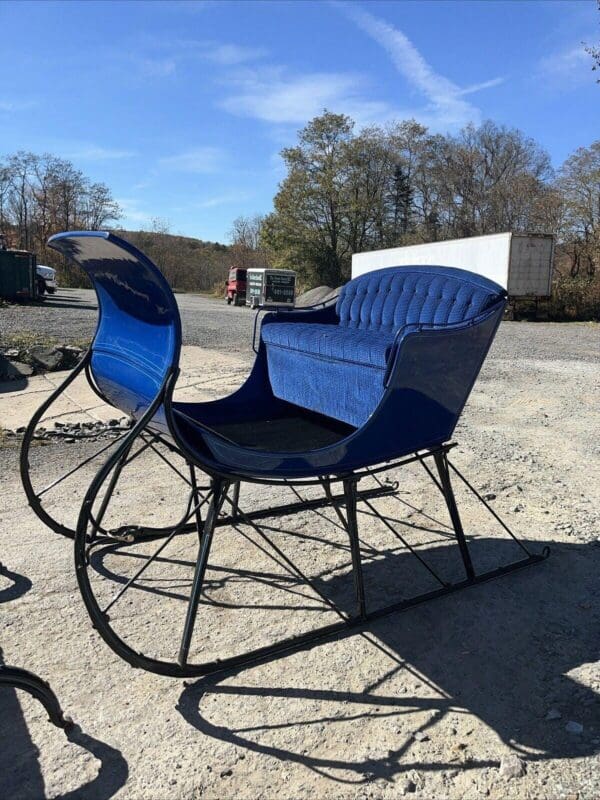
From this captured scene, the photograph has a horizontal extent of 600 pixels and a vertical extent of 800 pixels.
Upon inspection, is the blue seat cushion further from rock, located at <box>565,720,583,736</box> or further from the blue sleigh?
rock, located at <box>565,720,583,736</box>

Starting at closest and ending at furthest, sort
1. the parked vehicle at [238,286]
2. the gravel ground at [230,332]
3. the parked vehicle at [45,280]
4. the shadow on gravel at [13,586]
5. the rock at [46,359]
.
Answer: the shadow on gravel at [13,586], the rock at [46,359], the gravel ground at [230,332], the parked vehicle at [45,280], the parked vehicle at [238,286]

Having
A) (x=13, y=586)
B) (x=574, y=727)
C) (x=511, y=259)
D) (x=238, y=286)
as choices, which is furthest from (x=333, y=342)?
(x=238, y=286)

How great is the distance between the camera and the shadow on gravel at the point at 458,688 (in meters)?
1.98

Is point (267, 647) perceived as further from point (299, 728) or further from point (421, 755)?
point (421, 755)

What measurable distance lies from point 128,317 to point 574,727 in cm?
205

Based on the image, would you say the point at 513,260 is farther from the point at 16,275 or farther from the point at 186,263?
the point at 186,263

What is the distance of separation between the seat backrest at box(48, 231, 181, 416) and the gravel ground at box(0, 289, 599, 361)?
26.4ft

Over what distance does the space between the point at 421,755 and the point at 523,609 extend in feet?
3.45

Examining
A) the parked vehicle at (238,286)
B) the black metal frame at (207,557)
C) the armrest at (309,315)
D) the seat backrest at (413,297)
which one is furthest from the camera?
the parked vehicle at (238,286)

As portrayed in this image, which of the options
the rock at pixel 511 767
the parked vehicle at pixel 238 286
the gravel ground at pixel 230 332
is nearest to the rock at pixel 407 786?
the rock at pixel 511 767

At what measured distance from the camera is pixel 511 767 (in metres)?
1.90

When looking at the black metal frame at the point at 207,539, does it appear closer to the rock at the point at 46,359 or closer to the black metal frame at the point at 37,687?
the black metal frame at the point at 37,687

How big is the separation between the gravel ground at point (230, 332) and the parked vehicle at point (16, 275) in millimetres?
735

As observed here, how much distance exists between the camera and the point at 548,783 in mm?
1853
